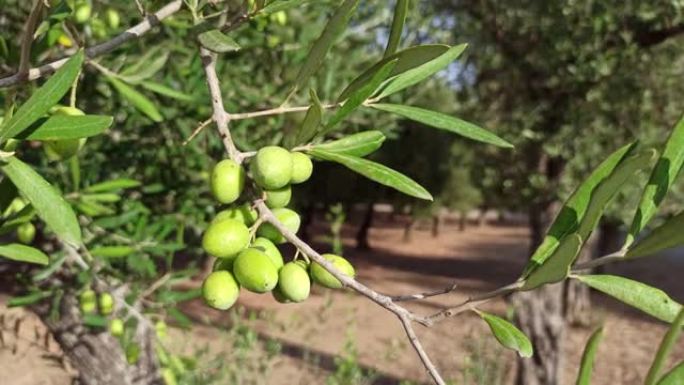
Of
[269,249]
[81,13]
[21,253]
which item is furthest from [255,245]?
[81,13]

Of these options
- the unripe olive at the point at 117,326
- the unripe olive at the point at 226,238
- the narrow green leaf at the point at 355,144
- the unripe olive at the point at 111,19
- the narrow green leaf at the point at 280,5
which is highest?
the narrow green leaf at the point at 280,5

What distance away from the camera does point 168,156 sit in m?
2.30

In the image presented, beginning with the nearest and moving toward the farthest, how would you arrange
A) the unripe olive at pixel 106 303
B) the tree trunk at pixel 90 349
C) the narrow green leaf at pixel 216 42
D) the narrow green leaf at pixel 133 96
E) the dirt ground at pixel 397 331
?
the narrow green leaf at pixel 216 42, the narrow green leaf at pixel 133 96, the unripe olive at pixel 106 303, the tree trunk at pixel 90 349, the dirt ground at pixel 397 331

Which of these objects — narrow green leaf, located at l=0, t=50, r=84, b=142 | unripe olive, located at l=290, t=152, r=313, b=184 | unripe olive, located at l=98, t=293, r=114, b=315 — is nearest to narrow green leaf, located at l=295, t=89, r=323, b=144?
unripe olive, located at l=290, t=152, r=313, b=184

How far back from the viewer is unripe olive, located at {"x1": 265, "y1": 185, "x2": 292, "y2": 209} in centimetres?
76

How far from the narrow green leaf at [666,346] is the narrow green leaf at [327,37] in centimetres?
37

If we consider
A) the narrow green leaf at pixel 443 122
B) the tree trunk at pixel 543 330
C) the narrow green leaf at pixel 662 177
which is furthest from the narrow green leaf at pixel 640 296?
the tree trunk at pixel 543 330

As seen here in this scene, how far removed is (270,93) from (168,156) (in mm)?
403

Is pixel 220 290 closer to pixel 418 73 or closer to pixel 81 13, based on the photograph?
pixel 418 73

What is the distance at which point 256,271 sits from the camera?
27.8 inches

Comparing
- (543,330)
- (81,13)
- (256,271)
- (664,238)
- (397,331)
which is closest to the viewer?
(664,238)

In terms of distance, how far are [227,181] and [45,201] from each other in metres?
0.18

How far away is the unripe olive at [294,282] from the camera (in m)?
0.72

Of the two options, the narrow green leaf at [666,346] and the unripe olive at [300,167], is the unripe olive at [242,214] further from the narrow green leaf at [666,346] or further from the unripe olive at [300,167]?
the narrow green leaf at [666,346]
